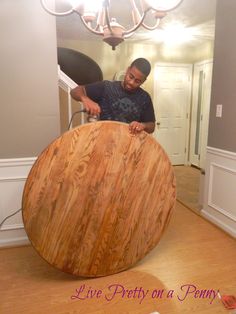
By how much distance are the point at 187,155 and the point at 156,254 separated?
11.3 feet

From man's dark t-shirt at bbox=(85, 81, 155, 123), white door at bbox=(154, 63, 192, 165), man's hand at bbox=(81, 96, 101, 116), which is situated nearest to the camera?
man's hand at bbox=(81, 96, 101, 116)

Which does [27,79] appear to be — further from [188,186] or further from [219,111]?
[188,186]

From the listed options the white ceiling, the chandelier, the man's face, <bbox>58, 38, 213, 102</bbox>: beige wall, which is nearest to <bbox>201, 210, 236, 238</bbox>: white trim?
the man's face

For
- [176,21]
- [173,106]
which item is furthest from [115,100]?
[173,106]

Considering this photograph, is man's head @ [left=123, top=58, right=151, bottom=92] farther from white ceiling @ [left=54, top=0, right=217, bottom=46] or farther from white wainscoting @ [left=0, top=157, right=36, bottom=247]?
white ceiling @ [left=54, top=0, right=217, bottom=46]

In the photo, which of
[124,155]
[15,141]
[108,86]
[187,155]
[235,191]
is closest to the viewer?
[124,155]

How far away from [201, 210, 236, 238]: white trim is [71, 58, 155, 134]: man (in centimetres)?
130

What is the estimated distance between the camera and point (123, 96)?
1.94 meters

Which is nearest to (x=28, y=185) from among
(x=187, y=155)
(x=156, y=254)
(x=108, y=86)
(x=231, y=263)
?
(x=108, y=86)

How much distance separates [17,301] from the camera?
1.66 m

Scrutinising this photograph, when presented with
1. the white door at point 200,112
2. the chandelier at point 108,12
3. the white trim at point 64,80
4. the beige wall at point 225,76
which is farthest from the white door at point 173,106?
the chandelier at point 108,12

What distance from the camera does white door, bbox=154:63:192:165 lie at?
498cm

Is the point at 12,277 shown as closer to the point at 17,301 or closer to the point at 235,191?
the point at 17,301

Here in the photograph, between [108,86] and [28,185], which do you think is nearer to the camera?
[28,185]
